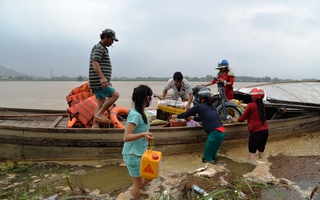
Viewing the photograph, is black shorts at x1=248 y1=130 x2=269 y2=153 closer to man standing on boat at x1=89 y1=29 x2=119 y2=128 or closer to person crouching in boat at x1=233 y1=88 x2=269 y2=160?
person crouching in boat at x1=233 y1=88 x2=269 y2=160

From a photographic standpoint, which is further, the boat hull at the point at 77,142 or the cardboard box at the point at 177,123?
the cardboard box at the point at 177,123

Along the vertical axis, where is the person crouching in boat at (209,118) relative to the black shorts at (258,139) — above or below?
above

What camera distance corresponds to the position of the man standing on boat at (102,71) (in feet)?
14.1

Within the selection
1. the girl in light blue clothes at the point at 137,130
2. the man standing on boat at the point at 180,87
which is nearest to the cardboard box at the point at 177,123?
the man standing on boat at the point at 180,87

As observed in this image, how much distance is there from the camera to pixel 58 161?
16.1 feet

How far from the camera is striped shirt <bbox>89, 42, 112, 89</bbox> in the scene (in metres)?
→ 4.29

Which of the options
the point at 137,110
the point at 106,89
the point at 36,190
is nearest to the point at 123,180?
the point at 36,190

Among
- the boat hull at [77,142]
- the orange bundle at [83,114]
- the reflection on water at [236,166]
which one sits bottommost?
the reflection on water at [236,166]

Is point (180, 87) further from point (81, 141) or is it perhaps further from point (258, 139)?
point (81, 141)

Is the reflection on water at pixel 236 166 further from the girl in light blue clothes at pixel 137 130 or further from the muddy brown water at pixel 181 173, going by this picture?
the girl in light blue clothes at pixel 137 130

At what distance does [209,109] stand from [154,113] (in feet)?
6.92

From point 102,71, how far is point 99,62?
0.60 feet

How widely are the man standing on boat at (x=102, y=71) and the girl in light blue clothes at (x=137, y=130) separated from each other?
1726 millimetres

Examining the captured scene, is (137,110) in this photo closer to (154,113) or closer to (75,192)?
(75,192)
